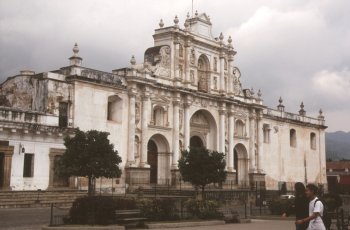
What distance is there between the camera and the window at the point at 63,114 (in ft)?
108

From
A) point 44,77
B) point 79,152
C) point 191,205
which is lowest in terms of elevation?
point 191,205

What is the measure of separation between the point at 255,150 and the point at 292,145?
326 inches

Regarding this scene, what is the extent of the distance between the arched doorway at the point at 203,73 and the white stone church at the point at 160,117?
93 mm

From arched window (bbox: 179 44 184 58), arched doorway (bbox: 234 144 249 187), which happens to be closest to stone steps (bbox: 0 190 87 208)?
arched window (bbox: 179 44 184 58)

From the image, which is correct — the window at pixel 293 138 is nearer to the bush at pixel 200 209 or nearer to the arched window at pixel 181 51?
the arched window at pixel 181 51

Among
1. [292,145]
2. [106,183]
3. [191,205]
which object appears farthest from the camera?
[292,145]

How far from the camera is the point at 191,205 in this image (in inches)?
870

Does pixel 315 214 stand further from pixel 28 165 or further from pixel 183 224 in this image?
pixel 28 165

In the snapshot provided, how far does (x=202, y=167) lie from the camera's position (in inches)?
1236

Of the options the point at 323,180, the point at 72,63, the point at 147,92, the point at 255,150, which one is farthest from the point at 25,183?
the point at 323,180

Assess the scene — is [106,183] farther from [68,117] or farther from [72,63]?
[72,63]

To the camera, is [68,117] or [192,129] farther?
[192,129]

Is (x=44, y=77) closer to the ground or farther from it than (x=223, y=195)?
farther from it

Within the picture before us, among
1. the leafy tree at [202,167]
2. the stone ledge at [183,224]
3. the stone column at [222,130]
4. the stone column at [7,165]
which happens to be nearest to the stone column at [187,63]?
the stone column at [222,130]
